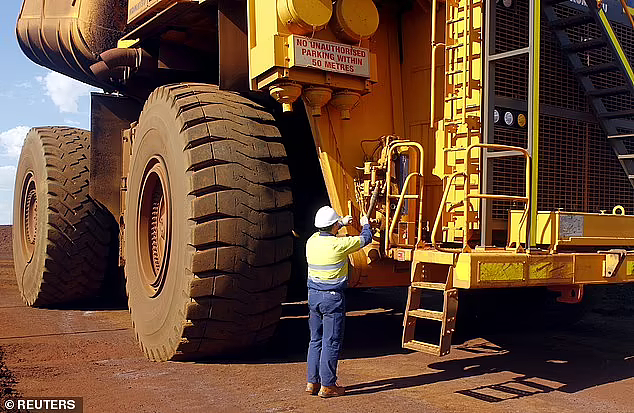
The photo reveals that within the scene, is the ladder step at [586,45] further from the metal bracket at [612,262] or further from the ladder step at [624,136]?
the metal bracket at [612,262]

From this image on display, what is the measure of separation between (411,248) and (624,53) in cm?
239

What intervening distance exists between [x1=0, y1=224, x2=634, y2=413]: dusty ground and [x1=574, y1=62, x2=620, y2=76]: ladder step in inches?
91.3

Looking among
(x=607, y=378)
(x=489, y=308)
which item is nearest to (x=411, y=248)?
(x=607, y=378)

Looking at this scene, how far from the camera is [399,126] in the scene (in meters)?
6.20

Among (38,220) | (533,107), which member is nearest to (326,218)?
(533,107)

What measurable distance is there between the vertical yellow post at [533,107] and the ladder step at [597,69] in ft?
3.22

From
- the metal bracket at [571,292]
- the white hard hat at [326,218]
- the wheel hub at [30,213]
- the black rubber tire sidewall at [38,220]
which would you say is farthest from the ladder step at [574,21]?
the wheel hub at [30,213]

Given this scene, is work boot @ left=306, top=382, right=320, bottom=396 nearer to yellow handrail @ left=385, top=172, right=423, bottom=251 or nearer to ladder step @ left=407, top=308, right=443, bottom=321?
ladder step @ left=407, top=308, right=443, bottom=321

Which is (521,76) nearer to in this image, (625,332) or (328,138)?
(328,138)

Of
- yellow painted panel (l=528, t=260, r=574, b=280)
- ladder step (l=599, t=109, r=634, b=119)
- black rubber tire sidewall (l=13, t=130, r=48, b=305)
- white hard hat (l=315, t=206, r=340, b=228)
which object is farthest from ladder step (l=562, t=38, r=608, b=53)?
black rubber tire sidewall (l=13, t=130, r=48, b=305)

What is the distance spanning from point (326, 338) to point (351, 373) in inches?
28.1

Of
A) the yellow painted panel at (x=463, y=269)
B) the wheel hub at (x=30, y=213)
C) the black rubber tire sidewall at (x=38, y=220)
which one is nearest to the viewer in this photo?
the yellow painted panel at (x=463, y=269)

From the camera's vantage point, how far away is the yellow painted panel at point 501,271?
4.68 meters

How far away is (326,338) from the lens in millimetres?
5129
